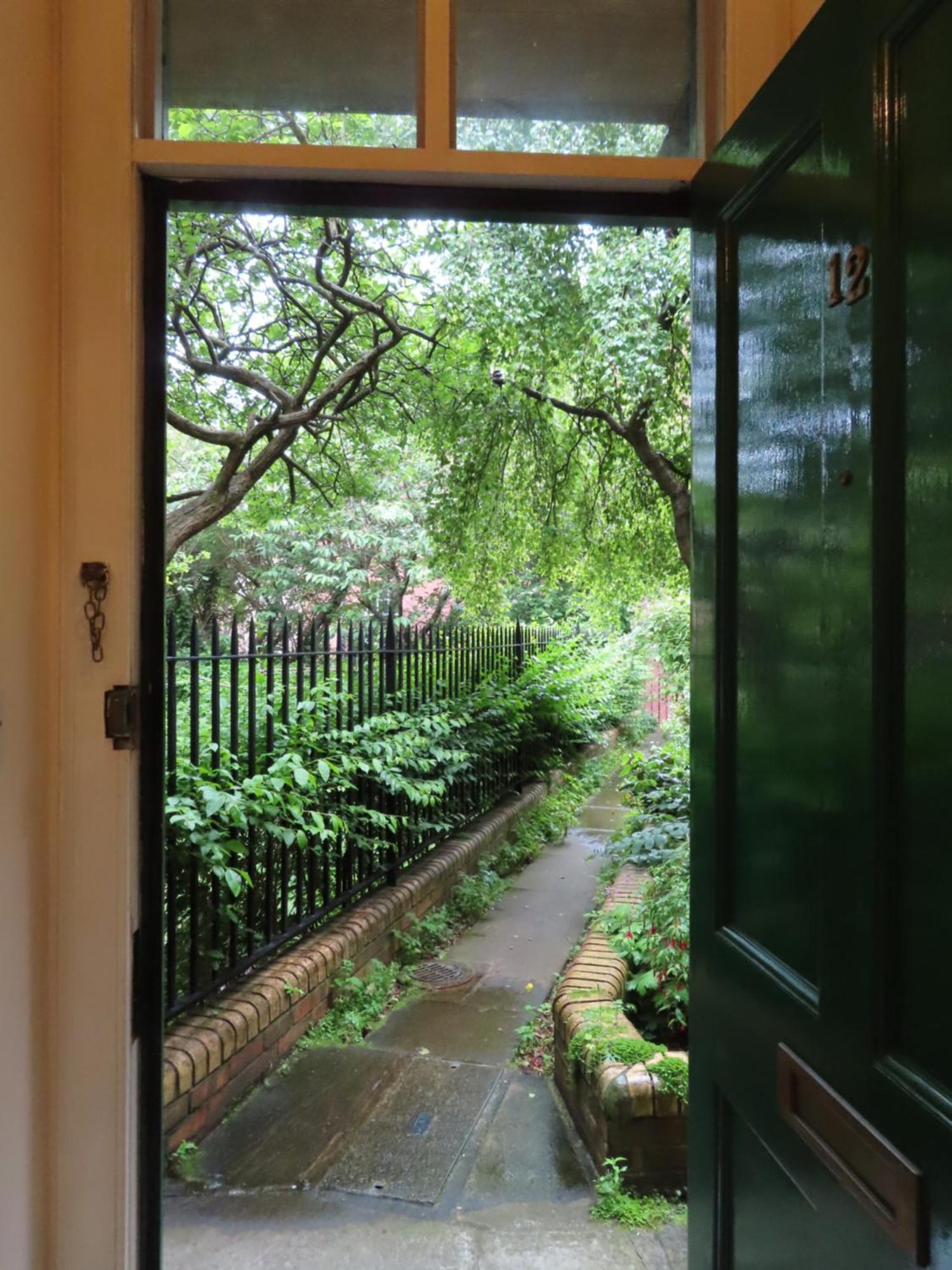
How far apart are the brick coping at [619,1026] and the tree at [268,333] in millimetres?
2752

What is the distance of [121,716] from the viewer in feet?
4.42

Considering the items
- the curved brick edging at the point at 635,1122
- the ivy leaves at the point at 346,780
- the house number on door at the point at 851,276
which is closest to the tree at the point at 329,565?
the ivy leaves at the point at 346,780

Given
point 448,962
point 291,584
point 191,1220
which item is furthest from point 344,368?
point 291,584

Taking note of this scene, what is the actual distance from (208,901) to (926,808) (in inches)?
117

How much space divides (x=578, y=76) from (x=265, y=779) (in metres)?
2.85

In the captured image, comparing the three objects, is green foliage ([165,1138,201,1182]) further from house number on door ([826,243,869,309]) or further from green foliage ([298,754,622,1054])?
house number on door ([826,243,869,309])

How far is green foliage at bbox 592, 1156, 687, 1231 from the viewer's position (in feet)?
7.97

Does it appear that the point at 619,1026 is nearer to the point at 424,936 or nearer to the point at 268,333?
the point at 424,936

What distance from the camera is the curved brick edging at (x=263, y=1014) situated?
2.78m

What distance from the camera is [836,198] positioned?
3.25 feet

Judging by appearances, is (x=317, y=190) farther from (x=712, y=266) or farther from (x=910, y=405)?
(x=910, y=405)

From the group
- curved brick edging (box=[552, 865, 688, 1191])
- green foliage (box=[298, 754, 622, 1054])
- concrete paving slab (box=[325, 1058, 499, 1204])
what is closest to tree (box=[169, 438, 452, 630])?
green foliage (box=[298, 754, 622, 1054])

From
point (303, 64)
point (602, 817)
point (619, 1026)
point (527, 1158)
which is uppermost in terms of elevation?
point (303, 64)

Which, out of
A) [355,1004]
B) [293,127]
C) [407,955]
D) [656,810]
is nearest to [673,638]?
[656,810]
